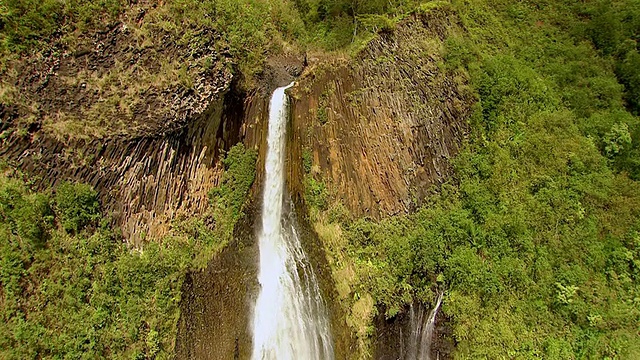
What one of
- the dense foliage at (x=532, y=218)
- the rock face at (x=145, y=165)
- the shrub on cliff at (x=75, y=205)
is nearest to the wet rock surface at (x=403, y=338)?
the dense foliage at (x=532, y=218)

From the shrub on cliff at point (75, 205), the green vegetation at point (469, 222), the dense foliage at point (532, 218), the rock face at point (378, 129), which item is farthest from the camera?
the rock face at point (378, 129)

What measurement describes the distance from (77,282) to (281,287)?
5.00 m

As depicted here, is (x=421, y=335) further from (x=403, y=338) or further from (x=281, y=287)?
(x=281, y=287)

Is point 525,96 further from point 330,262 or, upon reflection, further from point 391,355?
point 391,355

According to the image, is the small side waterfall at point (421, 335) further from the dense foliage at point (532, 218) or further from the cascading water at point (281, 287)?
the cascading water at point (281, 287)

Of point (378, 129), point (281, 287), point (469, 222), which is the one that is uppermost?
point (378, 129)

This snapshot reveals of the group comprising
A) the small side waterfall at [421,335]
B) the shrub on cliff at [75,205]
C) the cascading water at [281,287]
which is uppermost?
the shrub on cliff at [75,205]

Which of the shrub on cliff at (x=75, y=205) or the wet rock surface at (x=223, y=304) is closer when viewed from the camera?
the shrub on cliff at (x=75, y=205)

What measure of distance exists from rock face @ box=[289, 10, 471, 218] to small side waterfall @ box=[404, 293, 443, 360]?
3013mm

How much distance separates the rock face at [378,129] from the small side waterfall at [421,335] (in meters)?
3.01

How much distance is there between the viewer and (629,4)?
13.0 m

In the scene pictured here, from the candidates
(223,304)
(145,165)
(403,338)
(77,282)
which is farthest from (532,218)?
(77,282)

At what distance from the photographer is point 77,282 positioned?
29.7 ft

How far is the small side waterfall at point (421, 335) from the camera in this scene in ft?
36.2
